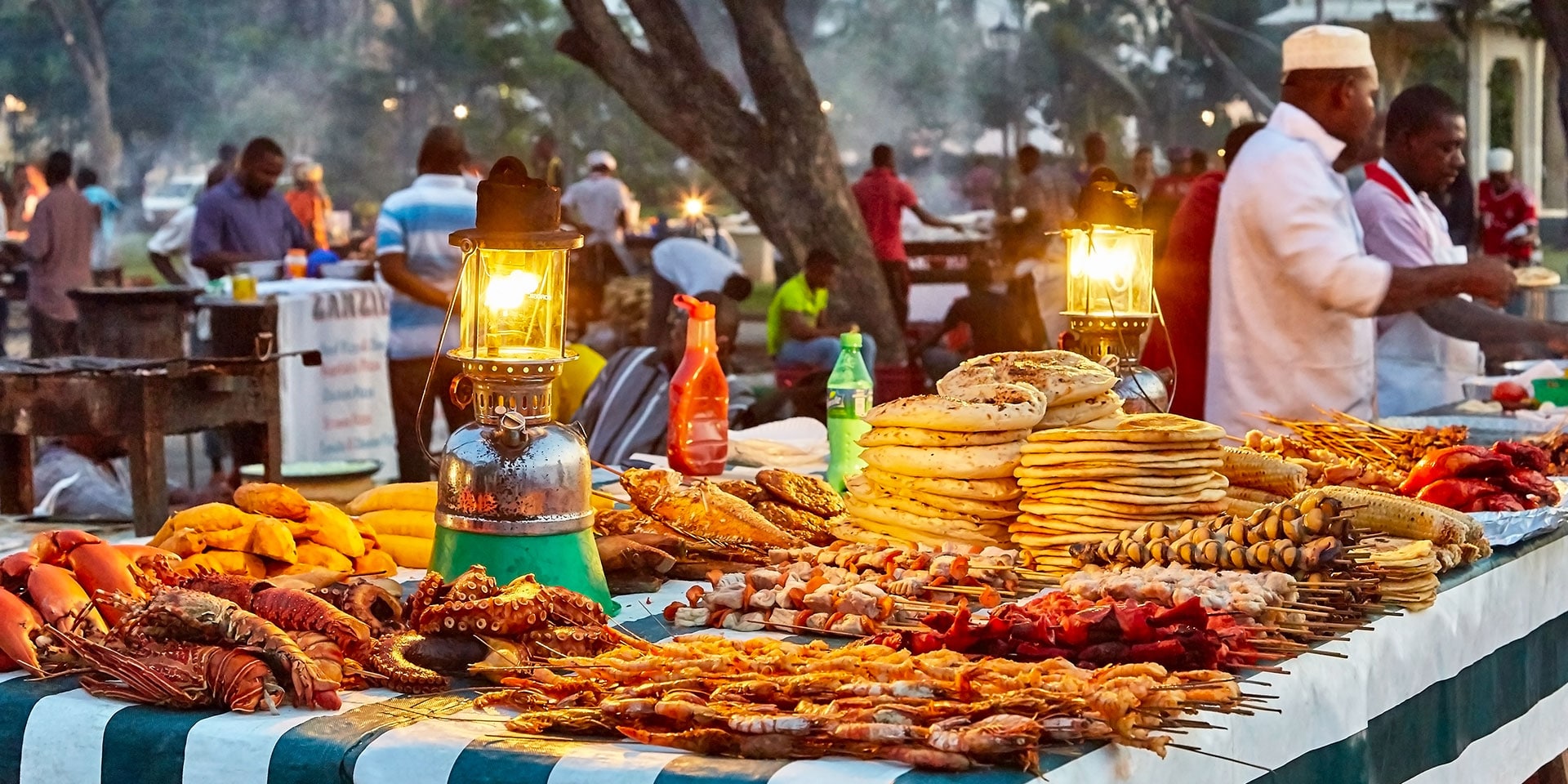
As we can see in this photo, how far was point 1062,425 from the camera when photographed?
10.3 ft

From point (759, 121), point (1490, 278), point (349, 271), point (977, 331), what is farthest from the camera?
point (977, 331)

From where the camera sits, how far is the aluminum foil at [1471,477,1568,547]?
333 cm

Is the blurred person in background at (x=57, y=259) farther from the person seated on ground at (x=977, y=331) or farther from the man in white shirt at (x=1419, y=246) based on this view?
the man in white shirt at (x=1419, y=246)

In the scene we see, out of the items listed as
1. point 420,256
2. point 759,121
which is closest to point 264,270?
point 420,256

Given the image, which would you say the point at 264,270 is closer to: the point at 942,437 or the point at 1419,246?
the point at 1419,246

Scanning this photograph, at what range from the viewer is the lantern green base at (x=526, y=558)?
8.77 ft

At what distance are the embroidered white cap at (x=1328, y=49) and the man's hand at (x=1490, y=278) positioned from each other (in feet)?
2.41

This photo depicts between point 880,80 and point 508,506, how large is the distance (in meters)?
22.0

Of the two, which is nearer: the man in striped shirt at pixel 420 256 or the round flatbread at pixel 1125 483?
the round flatbread at pixel 1125 483

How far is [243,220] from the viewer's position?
10719 millimetres

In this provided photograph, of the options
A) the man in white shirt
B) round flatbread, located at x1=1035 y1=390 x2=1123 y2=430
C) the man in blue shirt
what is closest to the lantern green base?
round flatbread, located at x1=1035 y1=390 x2=1123 y2=430

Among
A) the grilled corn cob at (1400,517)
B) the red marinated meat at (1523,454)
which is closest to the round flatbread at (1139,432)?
the grilled corn cob at (1400,517)

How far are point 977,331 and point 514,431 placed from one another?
991 centimetres

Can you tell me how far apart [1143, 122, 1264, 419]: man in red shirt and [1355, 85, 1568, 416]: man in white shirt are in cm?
88
